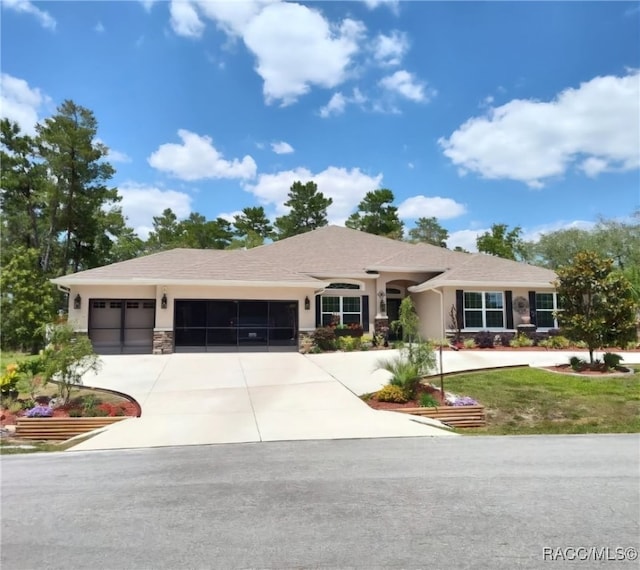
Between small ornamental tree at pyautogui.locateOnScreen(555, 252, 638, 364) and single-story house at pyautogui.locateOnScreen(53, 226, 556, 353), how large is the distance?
17.4ft

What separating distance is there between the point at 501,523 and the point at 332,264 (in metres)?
18.3

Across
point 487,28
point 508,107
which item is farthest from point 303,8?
point 508,107

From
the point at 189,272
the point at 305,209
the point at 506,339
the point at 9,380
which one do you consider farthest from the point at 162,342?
the point at 305,209

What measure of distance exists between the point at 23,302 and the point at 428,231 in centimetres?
4778

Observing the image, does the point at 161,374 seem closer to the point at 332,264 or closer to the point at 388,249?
the point at 332,264

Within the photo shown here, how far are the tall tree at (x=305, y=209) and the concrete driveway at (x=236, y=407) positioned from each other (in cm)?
3015

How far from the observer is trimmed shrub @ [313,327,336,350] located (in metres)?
18.7

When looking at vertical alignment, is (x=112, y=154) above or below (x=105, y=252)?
above

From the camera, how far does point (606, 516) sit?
172 inches

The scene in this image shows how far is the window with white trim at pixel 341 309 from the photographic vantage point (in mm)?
20703

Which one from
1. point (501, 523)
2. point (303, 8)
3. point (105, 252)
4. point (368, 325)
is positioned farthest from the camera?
point (105, 252)

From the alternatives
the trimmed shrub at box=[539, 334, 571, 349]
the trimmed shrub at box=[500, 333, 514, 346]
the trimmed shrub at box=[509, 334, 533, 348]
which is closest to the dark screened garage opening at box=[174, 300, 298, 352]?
the trimmed shrub at box=[500, 333, 514, 346]

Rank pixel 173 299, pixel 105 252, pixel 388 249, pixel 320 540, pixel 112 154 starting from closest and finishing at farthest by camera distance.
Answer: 1. pixel 320 540
2. pixel 173 299
3. pixel 388 249
4. pixel 112 154
5. pixel 105 252

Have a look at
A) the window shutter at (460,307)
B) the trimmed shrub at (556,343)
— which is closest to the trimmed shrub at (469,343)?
the window shutter at (460,307)
